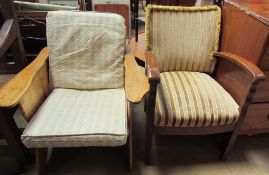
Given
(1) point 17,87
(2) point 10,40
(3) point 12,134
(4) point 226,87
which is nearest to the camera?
(1) point 17,87

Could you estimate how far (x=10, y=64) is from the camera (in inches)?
57.4

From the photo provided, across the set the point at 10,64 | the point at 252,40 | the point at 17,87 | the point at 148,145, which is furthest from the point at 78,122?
the point at 252,40

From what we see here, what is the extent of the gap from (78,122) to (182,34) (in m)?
0.86

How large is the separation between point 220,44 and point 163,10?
1.50 feet

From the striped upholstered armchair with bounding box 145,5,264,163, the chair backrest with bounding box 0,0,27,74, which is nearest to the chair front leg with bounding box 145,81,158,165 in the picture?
the striped upholstered armchair with bounding box 145,5,264,163

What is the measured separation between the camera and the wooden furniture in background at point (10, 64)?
3.67 ft

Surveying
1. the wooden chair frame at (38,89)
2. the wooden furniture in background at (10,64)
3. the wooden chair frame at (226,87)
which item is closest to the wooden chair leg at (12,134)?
the wooden furniture in background at (10,64)

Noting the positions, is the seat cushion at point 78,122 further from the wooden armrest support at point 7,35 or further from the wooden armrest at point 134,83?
the wooden armrest support at point 7,35

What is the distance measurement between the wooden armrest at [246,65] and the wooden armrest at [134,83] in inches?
20.7

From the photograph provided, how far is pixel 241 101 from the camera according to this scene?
1.19m

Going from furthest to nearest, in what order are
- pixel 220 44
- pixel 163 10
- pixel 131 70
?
pixel 220 44, pixel 163 10, pixel 131 70

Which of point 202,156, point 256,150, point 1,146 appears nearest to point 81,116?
point 1,146

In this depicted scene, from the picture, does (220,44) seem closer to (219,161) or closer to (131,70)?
(131,70)

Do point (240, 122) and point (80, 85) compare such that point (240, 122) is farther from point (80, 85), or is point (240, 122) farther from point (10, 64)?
point (10, 64)
